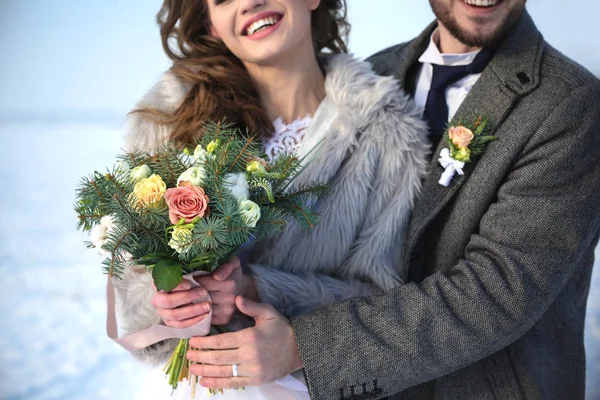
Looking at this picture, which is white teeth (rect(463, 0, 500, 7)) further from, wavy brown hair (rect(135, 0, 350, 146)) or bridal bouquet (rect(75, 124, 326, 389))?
bridal bouquet (rect(75, 124, 326, 389))

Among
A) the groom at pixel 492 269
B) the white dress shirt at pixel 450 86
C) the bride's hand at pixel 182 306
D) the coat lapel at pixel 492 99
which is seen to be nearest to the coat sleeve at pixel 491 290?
the groom at pixel 492 269

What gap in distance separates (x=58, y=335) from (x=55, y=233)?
881 millimetres

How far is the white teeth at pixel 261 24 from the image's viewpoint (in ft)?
7.20

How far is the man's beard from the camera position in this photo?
7.72 ft

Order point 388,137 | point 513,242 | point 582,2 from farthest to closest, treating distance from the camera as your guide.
Result: point 582,2 → point 388,137 → point 513,242

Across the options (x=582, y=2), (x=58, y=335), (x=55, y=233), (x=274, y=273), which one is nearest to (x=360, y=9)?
(x=582, y=2)

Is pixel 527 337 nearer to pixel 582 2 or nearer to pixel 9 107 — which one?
pixel 582 2

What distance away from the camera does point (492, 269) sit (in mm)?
2064

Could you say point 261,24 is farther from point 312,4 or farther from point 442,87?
point 442,87

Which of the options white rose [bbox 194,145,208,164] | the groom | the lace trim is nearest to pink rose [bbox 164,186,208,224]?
white rose [bbox 194,145,208,164]

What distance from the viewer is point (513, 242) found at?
2.08 m

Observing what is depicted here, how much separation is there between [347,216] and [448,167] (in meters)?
0.36

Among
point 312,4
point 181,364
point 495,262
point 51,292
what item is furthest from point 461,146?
point 51,292

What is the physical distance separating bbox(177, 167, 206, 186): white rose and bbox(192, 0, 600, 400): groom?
0.41 m
